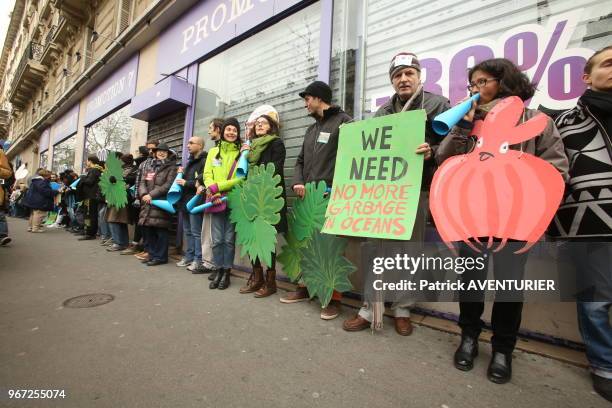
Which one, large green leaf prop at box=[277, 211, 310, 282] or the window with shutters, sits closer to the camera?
large green leaf prop at box=[277, 211, 310, 282]

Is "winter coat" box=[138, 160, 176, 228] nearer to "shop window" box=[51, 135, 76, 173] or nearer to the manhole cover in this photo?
the manhole cover

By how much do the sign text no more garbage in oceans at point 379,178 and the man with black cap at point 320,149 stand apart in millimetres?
348

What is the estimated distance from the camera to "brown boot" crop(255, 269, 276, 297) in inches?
126

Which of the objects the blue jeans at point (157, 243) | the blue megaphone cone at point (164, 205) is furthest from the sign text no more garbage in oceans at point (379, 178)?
the blue jeans at point (157, 243)

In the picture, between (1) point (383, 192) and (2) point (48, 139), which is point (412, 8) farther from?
(2) point (48, 139)

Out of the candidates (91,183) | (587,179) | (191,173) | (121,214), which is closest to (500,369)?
(587,179)

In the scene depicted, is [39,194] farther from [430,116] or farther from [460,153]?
[460,153]

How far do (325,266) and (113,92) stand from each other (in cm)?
1007

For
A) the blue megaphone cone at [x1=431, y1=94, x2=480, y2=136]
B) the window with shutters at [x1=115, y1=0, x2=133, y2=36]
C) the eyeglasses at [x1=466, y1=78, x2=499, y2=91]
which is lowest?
the blue megaphone cone at [x1=431, y1=94, x2=480, y2=136]

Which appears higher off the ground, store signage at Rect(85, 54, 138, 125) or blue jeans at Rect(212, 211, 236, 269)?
store signage at Rect(85, 54, 138, 125)

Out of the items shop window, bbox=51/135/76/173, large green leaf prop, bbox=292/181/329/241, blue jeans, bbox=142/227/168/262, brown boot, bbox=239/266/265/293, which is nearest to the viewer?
large green leaf prop, bbox=292/181/329/241

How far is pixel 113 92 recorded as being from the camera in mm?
9445

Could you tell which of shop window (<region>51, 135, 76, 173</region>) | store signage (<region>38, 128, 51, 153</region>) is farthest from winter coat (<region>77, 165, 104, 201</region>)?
store signage (<region>38, 128, 51, 153</region>)

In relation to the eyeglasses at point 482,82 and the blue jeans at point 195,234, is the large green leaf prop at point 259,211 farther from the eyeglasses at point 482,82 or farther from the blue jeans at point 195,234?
the eyeglasses at point 482,82
